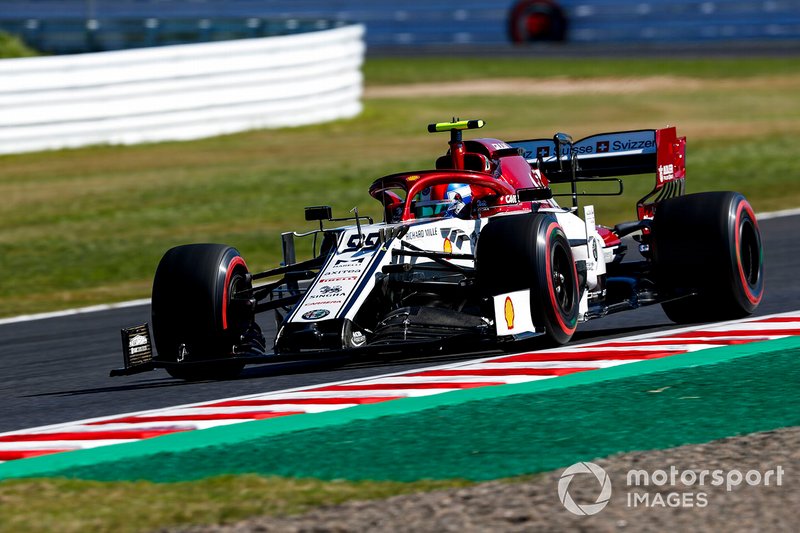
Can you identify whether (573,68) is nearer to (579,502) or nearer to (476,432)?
(476,432)

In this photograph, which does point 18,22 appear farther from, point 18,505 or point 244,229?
point 18,505

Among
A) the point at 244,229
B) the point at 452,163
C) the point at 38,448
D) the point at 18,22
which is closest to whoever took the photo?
the point at 38,448

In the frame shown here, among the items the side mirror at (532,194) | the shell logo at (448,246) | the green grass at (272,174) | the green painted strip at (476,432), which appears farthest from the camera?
the green grass at (272,174)

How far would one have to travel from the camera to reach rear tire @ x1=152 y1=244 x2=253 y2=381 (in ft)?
30.1

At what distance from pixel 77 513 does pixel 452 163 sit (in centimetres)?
505

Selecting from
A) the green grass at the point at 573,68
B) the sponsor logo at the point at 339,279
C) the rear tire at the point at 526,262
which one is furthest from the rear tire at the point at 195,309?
the green grass at the point at 573,68

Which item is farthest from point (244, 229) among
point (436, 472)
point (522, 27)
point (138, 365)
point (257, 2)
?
point (257, 2)

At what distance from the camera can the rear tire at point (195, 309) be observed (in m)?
9.17

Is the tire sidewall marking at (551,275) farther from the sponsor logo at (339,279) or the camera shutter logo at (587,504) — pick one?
the camera shutter logo at (587,504)

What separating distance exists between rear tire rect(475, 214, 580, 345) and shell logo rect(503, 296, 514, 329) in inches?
6.4

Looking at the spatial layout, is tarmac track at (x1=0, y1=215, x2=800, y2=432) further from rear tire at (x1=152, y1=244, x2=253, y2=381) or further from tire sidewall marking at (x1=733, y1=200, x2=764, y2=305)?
tire sidewall marking at (x1=733, y1=200, x2=764, y2=305)

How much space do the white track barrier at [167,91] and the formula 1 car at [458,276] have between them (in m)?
12.6

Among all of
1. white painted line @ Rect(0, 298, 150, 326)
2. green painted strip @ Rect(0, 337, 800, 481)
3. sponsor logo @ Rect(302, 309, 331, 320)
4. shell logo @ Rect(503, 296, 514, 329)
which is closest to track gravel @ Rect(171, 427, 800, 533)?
green painted strip @ Rect(0, 337, 800, 481)

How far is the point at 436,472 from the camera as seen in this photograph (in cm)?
634
